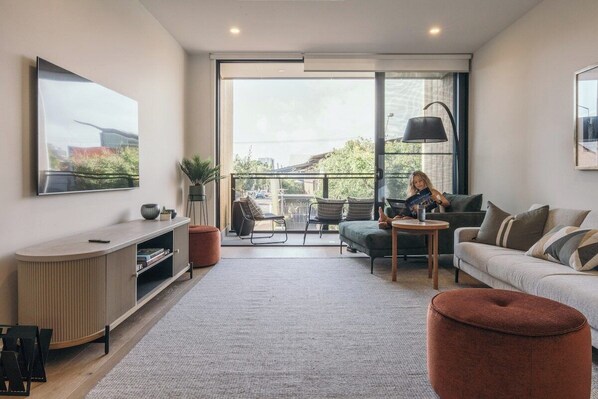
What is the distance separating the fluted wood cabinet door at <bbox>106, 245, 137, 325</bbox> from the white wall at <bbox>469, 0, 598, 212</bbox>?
361 centimetres

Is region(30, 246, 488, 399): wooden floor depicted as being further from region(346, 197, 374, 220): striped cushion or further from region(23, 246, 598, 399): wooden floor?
region(346, 197, 374, 220): striped cushion

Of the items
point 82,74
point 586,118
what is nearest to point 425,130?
point 586,118

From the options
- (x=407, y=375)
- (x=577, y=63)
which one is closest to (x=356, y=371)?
(x=407, y=375)

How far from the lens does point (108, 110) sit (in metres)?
2.93

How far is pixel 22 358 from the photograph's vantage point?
175 cm

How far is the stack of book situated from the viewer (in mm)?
2608

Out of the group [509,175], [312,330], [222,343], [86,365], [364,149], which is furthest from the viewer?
[364,149]

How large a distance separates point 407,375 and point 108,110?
9.39 ft

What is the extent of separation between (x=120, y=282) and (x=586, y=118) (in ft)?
12.5

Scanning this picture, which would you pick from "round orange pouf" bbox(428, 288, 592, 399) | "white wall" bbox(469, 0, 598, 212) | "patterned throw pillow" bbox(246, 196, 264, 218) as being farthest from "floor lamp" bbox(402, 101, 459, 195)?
"round orange pouf" bbox(428, 288, 592, 399)

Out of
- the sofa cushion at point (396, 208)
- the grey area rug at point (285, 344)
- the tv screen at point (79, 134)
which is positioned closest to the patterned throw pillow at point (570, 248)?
the grey area rug at point (285, 344)

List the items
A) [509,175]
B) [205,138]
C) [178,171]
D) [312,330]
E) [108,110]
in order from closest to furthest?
1. [312,330]
2. [108,110]
3. [509,175]
4. [178,171]
5. [205,138]

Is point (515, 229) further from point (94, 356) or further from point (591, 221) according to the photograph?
point (94, 356)

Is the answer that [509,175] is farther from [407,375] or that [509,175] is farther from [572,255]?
[407,375]
